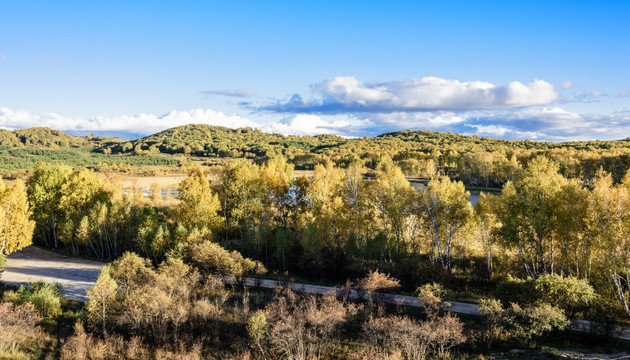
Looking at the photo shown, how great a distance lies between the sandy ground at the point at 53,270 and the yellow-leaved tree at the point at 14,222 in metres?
2.75

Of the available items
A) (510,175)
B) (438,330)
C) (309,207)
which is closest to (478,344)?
(438,330)

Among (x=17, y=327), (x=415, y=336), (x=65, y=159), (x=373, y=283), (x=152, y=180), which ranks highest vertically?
(x=65, y=159)

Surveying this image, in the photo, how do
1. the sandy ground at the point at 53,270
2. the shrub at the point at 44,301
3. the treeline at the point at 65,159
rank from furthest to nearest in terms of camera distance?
the treeline at the point at 65,159 < the sandy ground at the point at 53,270 < the shrub at the point at 44,301

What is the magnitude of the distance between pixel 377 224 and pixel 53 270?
36215mm

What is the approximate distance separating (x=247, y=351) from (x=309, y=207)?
22226 millimetres

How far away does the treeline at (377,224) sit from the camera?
28.1 metres

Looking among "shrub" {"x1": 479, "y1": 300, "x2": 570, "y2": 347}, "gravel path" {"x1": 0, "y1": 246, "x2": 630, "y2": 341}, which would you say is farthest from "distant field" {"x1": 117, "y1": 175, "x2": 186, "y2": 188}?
"shrub" {"x1": 479, "y1": 300, "x2": 570, "y2": 347}

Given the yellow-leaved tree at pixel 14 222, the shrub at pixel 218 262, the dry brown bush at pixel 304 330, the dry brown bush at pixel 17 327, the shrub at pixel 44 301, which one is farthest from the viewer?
the yellow-leaved tree at pixel 14 222

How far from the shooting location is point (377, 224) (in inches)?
1725

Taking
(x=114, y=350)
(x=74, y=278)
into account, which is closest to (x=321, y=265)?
(x=114, y=350)

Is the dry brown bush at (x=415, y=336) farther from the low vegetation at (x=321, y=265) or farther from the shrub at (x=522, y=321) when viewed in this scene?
the shrub at (x=522, y=321)

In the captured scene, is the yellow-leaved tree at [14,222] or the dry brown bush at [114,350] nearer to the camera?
the dry brown bush at [114,350]

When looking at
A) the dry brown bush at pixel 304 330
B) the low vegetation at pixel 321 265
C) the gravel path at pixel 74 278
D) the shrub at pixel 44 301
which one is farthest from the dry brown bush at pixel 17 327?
the dry brown bush at pixel 304 330

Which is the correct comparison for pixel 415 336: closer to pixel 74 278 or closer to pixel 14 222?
pixel 74 278
